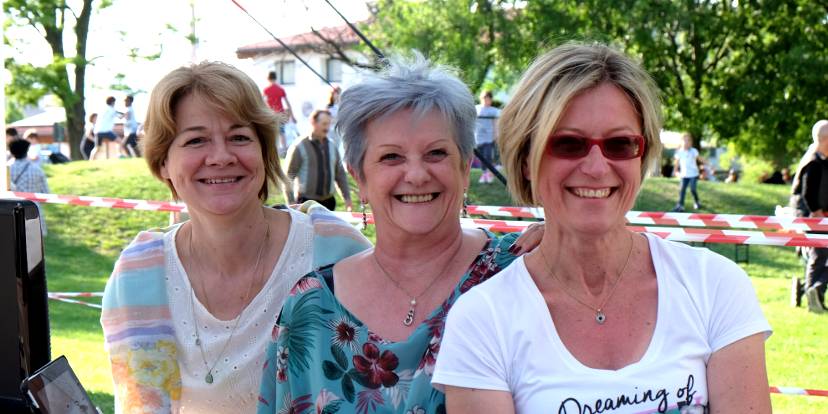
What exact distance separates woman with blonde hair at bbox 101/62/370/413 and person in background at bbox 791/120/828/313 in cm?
836

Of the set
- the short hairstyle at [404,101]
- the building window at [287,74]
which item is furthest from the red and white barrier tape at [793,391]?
the building window at [287,74]

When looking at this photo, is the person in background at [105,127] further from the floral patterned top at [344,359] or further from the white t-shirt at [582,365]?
the white t-shirt at [582,365]

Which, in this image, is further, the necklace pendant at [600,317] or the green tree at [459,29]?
the green tree at [459,29]

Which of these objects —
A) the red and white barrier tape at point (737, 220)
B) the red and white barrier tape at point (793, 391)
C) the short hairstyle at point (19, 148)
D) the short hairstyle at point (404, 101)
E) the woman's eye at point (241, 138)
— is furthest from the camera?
the short hairstyle at point (19, 148)

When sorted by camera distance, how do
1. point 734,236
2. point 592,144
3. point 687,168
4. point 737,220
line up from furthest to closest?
point 687,168
point 737,220
point 734,236
point 592,144

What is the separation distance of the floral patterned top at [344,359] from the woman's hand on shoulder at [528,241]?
29 mm

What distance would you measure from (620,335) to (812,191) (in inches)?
358

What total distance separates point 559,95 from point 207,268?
1531 mm

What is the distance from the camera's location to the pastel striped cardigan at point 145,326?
3.12m

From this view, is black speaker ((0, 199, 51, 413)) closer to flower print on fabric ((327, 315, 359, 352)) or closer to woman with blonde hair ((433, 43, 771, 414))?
flower print on fabric ((327, 315, 359, 352))

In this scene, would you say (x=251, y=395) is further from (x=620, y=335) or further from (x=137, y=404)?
(x=620, y=335)

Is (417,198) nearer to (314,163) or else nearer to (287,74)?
(314,163)

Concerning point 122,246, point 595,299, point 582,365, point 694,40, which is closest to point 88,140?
point 122,246

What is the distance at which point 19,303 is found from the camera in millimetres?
2084
